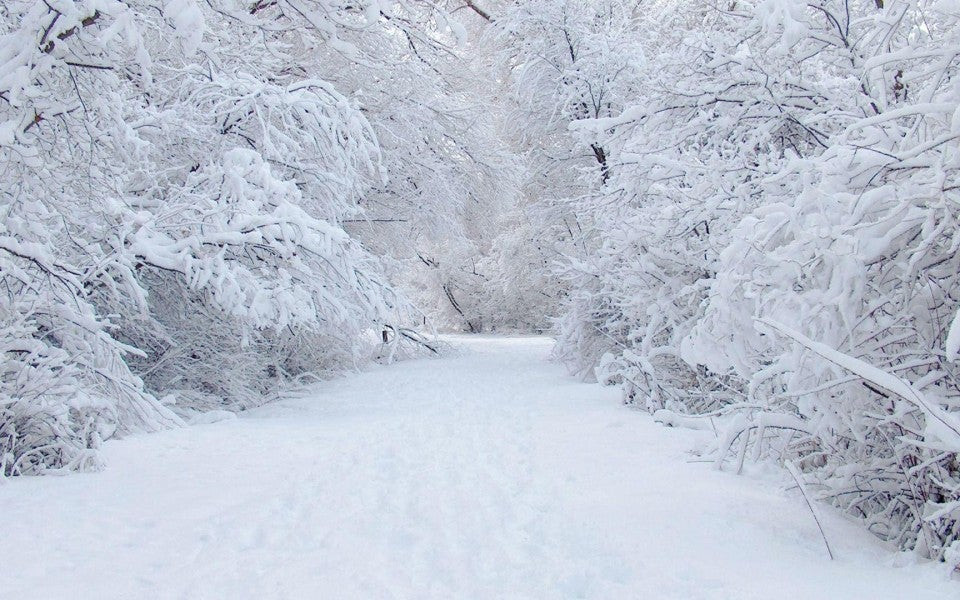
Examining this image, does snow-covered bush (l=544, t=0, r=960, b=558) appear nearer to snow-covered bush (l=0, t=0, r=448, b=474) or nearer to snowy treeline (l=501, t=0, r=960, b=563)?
snowy treeline (l=501, t=0, r=960, b=563)

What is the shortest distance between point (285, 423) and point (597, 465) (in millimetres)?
3913

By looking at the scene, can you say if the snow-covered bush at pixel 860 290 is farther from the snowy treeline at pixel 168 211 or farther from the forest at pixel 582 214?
the snowy treeline at pixel 168 211

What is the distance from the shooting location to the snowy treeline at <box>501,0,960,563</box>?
297cm

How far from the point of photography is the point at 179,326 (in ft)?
27.8

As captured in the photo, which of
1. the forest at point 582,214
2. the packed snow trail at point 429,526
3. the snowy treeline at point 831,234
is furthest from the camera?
the forest at point 582,214

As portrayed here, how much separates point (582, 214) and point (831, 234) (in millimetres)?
5521

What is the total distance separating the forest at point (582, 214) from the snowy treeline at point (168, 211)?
3 cm

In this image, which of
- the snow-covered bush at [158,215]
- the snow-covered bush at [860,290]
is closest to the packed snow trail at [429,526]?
the snow-covered bush at [860,290]

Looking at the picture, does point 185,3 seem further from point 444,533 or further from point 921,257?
point 921,257

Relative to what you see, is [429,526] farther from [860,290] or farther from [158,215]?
[158,215]

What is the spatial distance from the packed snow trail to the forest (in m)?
0.33

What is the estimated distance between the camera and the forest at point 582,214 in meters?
3.11

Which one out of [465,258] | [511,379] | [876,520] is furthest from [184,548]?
[465,258]

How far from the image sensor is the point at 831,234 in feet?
9.88
